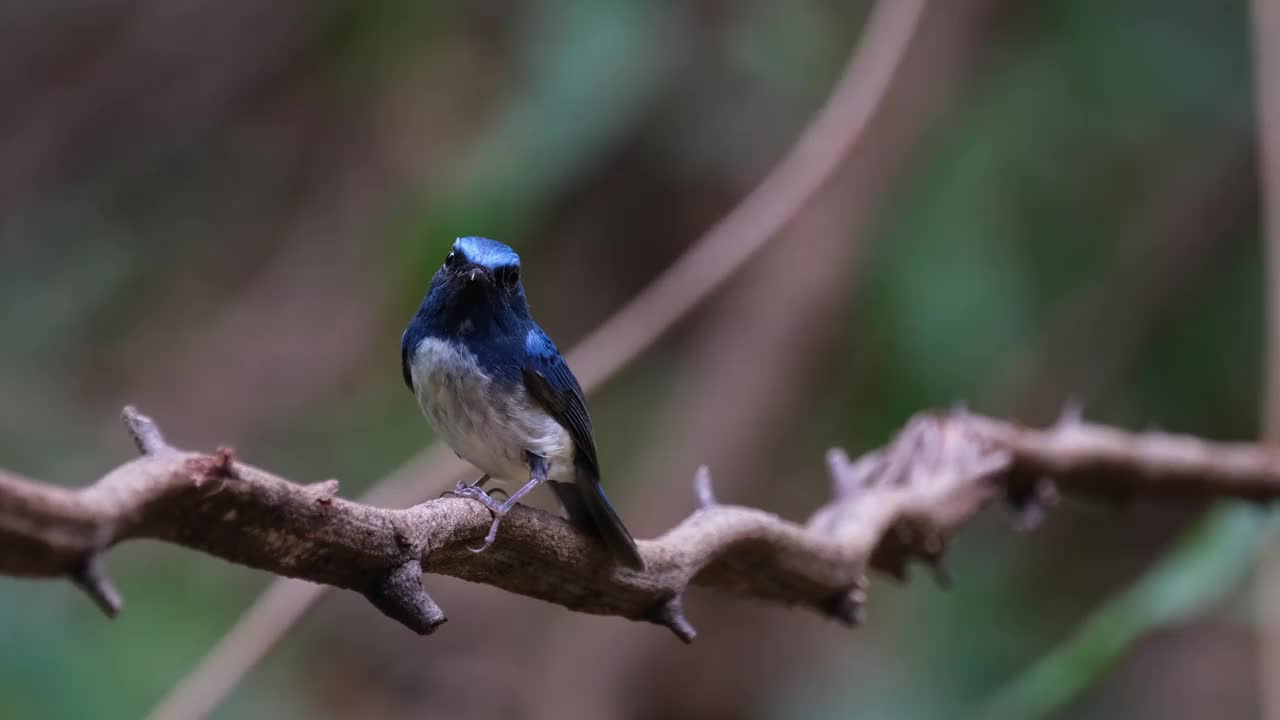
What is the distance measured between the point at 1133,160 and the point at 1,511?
24.6 feet

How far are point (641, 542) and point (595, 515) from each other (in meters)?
0.13

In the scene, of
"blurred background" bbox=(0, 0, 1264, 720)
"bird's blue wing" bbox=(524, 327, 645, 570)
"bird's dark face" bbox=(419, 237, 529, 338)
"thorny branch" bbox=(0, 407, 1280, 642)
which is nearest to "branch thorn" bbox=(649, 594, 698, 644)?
"thorny branch" bbox=(0, 407, 1280, 642)

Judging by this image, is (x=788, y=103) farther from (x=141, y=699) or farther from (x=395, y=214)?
(x=141, y=699)

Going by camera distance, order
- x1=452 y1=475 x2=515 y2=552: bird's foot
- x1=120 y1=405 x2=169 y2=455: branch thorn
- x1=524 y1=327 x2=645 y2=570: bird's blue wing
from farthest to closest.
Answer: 1. x1=524 y1=327 x2=645 y2=570: bird's blue wing
2. x1=452 y1=475 x2=515 y2=552: bird's foot
3. x1=120 y1=405 x2=169 y2=455: branch thorn

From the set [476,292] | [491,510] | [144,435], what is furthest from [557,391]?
[144,435]

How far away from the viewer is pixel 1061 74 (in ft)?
24.4

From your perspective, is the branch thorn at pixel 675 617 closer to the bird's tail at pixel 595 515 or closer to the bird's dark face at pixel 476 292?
the bird's tail at pixel 595 515

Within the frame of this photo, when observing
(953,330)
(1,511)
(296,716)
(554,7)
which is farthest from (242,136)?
(1,511)

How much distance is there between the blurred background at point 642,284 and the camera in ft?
20.4

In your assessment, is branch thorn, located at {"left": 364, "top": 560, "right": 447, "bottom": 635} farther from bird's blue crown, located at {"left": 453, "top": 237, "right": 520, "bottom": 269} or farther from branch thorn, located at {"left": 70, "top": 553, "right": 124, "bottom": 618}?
bird's blue crown, located at {"left": 453, "top": 237, "right": 520, "bottom": 269}

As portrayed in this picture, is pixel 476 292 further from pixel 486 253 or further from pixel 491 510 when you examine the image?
pixel 491 510

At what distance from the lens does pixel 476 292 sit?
3119 millimetres

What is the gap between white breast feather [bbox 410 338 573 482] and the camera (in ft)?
9.93

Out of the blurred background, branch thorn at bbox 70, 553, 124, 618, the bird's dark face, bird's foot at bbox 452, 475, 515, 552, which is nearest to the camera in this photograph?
branch thorn at bbox 70, 553, 124, 618
